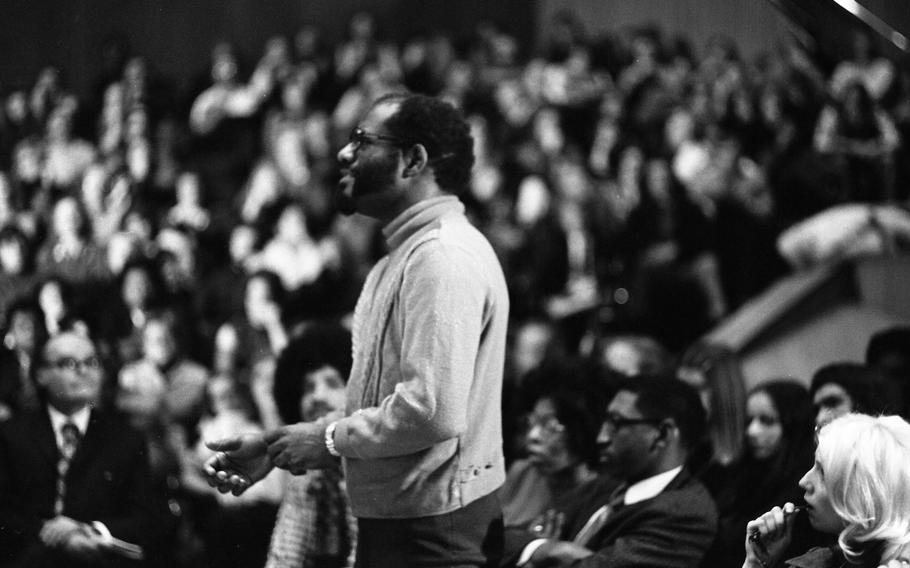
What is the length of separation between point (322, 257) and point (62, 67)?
8.32ft

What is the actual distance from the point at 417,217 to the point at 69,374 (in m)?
1.59

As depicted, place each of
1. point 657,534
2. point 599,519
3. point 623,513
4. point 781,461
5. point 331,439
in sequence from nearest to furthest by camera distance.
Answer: point 331,439, point 657,534, point 623,513, point 599,519, point 781,461

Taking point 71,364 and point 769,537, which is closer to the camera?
point 769,537

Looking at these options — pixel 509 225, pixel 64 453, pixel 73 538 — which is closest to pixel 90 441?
pixel 64 453

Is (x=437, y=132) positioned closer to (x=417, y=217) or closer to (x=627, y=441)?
(x=417, y=217)

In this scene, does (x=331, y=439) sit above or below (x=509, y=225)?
below

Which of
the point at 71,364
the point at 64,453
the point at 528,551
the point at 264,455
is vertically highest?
the point at 71,364

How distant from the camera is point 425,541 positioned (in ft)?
9.46

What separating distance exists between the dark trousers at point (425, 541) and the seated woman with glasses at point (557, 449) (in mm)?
1137

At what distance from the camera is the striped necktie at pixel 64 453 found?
3.96 metres

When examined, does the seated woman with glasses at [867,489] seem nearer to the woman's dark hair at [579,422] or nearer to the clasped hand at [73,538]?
the woman's dark hair at [579,422]

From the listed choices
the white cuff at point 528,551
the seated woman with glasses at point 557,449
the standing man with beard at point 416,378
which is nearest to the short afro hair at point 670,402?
the seated woman with glasses at point 557,449

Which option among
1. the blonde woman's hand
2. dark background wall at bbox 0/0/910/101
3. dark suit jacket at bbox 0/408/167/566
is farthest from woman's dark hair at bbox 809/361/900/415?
dark suit jacket at bbox 0/408/167/566

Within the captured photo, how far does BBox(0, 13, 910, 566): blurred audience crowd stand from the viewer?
4293 mm
